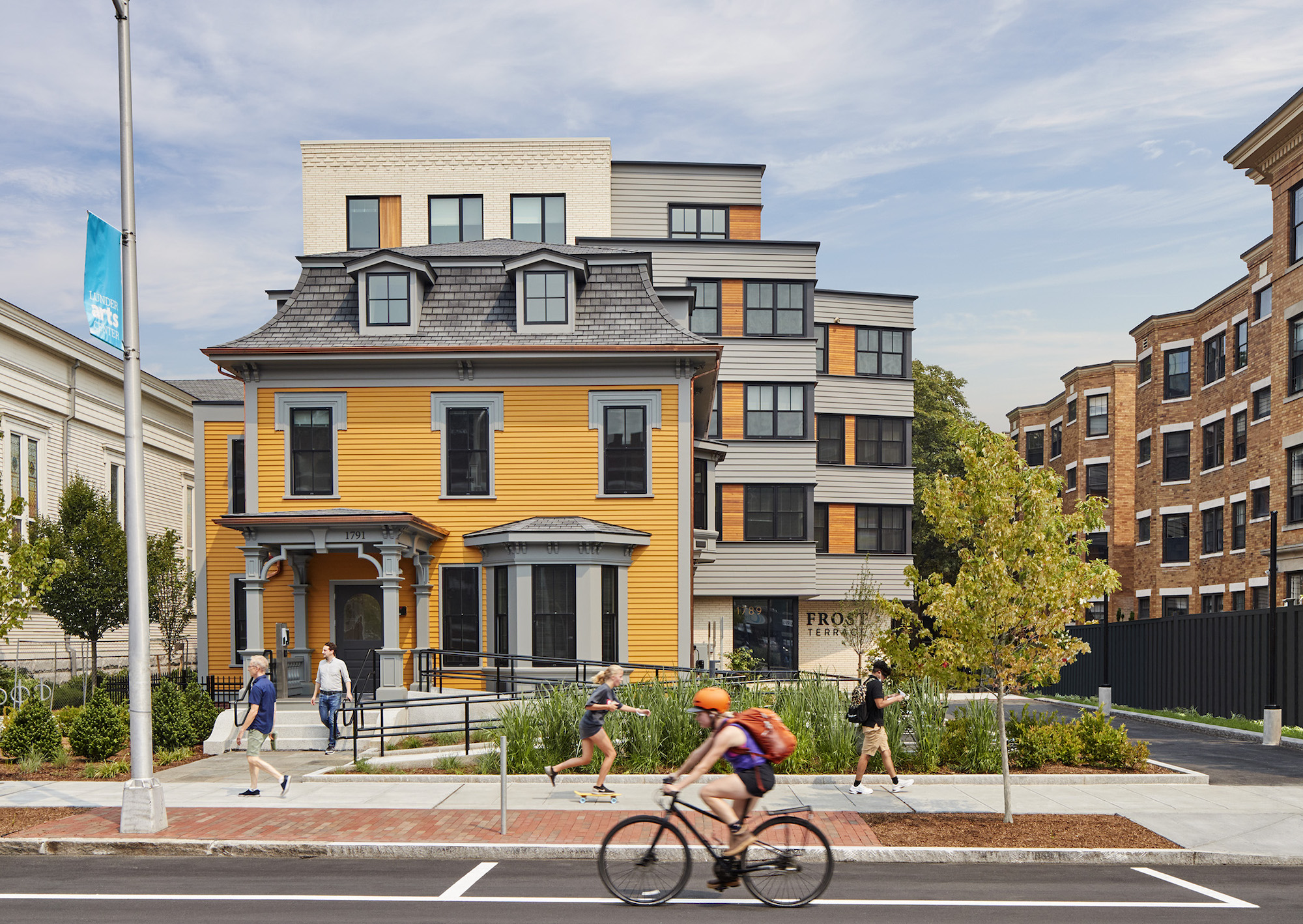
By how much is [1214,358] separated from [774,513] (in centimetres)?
1895

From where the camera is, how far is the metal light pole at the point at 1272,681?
62.7 feet

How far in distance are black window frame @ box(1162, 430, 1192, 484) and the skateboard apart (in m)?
37.0

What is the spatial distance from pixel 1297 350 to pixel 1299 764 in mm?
14949

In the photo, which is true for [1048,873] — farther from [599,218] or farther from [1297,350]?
[599,218]

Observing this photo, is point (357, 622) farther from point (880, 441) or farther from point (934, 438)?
point (934, 438)

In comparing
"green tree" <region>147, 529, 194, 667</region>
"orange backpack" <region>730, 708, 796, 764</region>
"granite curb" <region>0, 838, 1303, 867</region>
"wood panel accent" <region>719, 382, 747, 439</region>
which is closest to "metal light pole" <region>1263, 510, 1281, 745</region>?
"granite curb" <region>0, 838, 1303, 867</region>

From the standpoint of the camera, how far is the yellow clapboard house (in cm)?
2367

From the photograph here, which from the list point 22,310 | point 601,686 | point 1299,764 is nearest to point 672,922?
Answer: point 601,686

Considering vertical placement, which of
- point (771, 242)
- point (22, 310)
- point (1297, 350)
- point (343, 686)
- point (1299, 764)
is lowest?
point (1299, 764)

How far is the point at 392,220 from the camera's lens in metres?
36.6

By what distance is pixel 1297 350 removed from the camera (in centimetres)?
2812

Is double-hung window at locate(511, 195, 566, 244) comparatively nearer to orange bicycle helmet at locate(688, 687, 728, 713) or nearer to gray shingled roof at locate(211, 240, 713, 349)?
gray shingled roof at locate(211, 240, 713, 349)

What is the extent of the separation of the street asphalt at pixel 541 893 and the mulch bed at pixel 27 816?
124 cm

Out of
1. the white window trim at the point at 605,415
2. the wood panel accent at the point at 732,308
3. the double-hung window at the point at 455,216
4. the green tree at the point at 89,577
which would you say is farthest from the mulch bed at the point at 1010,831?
the double-hung window at the point at 455,216
